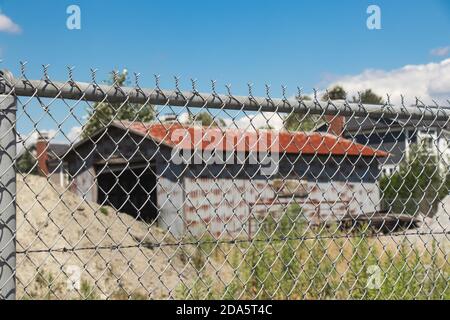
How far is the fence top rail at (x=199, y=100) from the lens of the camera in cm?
250

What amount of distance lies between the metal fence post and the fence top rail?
0.32 feet

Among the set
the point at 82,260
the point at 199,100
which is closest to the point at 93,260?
the point at 82,260

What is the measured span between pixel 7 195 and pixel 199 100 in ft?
3.25

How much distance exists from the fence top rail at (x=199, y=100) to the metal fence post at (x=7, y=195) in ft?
0.32

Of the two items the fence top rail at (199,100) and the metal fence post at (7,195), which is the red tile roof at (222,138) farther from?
the metal fence post at (7,195)

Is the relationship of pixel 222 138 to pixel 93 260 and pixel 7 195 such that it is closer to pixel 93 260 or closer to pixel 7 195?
pixel 7 195

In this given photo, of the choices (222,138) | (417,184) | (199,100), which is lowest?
(417,184)

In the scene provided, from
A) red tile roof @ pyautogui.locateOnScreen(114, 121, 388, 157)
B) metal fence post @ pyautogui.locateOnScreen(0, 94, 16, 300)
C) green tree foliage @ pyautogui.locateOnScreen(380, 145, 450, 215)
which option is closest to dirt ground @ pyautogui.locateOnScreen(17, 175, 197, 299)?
red tile roof @ pyautogui.locateOnScreen(114, 121, 388, 157)

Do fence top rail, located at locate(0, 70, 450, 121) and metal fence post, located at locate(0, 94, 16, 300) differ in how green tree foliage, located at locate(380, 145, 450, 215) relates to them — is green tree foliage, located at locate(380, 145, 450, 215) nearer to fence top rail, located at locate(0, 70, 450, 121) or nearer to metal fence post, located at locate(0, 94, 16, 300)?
fence top rail, located at locate(0, 70, 450, 121)

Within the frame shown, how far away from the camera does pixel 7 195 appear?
2438mm

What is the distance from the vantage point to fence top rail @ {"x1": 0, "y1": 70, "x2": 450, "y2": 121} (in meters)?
2.50
